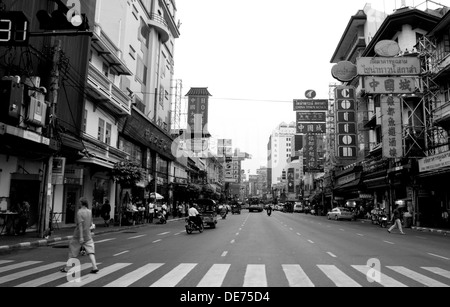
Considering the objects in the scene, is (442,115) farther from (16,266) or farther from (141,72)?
(16,266)

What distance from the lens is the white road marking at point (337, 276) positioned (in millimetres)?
7980

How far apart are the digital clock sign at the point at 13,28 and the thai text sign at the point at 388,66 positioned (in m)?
26.0

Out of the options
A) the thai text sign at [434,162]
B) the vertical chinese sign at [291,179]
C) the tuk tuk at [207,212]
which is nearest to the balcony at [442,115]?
the thai text sign at [434,162]

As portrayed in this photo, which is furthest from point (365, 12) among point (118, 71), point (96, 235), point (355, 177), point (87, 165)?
point (96, 235)

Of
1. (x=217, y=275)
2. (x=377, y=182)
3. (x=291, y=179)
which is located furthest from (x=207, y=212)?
(x=291, y=179)

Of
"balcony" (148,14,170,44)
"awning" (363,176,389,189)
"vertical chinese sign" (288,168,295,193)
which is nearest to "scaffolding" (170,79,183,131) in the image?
"balcony" (148,14,170,44)

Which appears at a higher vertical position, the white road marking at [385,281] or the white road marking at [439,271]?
the white road marking at [385,281]

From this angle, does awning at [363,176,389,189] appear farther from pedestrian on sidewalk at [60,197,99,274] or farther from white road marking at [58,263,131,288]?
pedestrian on sidewalk at [60,197,99,274]

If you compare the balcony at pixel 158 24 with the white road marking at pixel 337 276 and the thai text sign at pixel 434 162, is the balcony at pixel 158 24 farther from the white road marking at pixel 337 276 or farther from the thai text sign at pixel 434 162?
the white road marking at pixel 337 276

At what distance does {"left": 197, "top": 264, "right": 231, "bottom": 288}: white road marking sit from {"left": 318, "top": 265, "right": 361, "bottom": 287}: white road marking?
246 centimetres

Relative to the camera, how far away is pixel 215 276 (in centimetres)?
878
